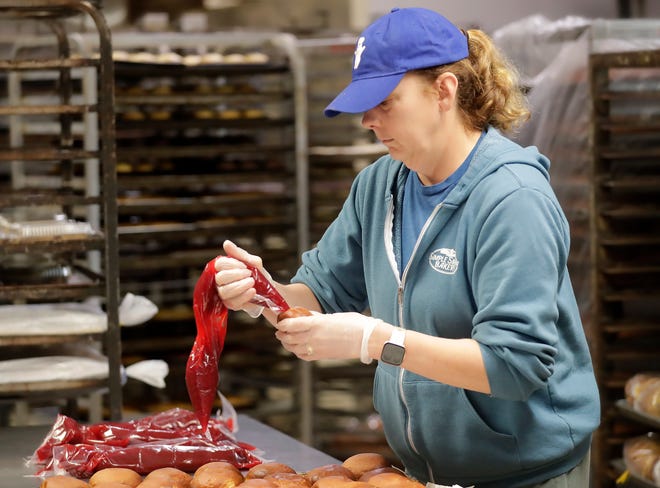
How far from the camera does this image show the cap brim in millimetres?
1851

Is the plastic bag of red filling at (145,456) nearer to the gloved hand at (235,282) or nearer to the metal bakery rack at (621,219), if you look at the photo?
the gloved hand at (235,282)

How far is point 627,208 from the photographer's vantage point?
4199 millimetres

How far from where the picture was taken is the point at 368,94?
6.10ft

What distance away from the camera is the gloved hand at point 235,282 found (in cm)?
202

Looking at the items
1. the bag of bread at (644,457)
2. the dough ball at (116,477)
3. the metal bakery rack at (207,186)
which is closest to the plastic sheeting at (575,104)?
the bag of bread at (644,457)

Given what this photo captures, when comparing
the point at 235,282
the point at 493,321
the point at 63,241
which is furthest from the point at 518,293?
the point at 63,241

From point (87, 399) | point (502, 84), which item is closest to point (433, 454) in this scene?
point (502, 84)

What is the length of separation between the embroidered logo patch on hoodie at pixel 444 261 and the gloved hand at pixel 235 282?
36 centimetres

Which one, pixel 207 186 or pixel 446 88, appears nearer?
pixel 446 88

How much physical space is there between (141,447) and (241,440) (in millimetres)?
383

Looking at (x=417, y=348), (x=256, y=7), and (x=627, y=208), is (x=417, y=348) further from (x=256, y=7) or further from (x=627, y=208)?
(x=256, y=7)

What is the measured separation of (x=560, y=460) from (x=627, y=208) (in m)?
2.42

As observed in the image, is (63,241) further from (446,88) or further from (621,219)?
(621,219)

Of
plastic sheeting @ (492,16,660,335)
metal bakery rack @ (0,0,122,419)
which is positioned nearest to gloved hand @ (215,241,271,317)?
metal bakery rack @ (0,0,122,419)
